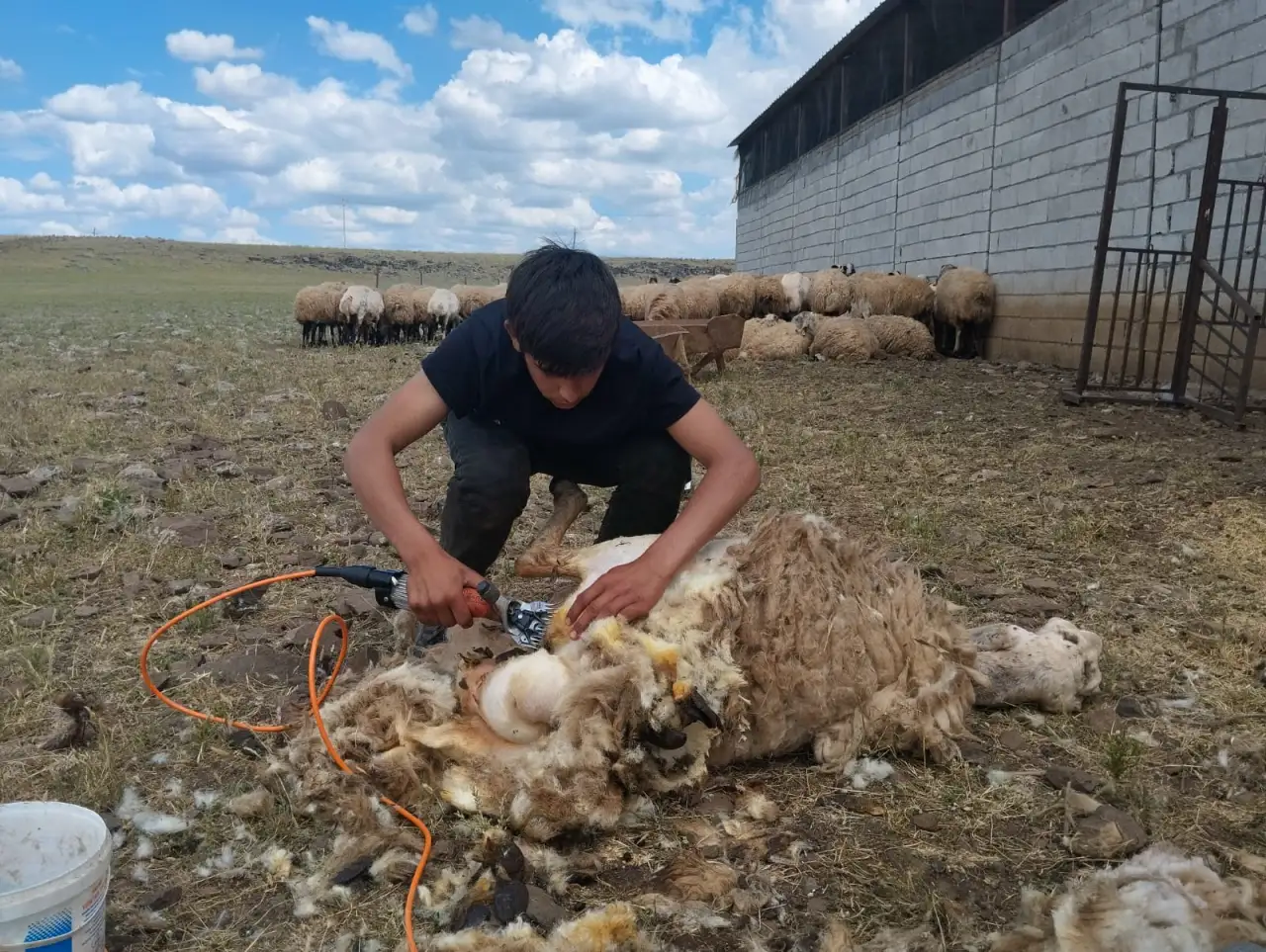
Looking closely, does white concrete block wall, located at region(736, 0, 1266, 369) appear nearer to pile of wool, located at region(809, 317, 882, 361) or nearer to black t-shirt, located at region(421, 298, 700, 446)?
pile of wool, located at region(809, 317, 882, 361)

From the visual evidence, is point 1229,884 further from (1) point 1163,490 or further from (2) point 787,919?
(1) point 1163,490

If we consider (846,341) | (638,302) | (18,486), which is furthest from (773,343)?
(18,486)

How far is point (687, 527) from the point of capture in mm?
2502

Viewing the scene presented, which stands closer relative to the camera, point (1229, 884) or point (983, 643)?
point (1229, 884)

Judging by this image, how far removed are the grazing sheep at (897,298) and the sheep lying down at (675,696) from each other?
12005 millimetres

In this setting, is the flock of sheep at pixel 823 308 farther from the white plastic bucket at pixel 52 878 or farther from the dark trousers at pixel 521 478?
the white plastic bucket at pixel 52 878

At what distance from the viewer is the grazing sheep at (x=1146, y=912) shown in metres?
1.72

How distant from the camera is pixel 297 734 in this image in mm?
2514

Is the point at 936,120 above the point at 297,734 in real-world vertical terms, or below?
above

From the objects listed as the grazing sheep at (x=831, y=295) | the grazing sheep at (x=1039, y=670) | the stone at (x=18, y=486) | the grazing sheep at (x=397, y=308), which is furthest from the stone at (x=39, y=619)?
the grazing sheep at (x=397, y=308)

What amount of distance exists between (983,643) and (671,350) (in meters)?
7.34

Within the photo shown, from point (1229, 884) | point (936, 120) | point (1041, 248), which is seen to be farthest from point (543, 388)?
point (936, 120)

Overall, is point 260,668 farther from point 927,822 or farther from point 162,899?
point 927,822

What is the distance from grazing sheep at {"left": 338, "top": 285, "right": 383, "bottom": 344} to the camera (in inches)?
699
